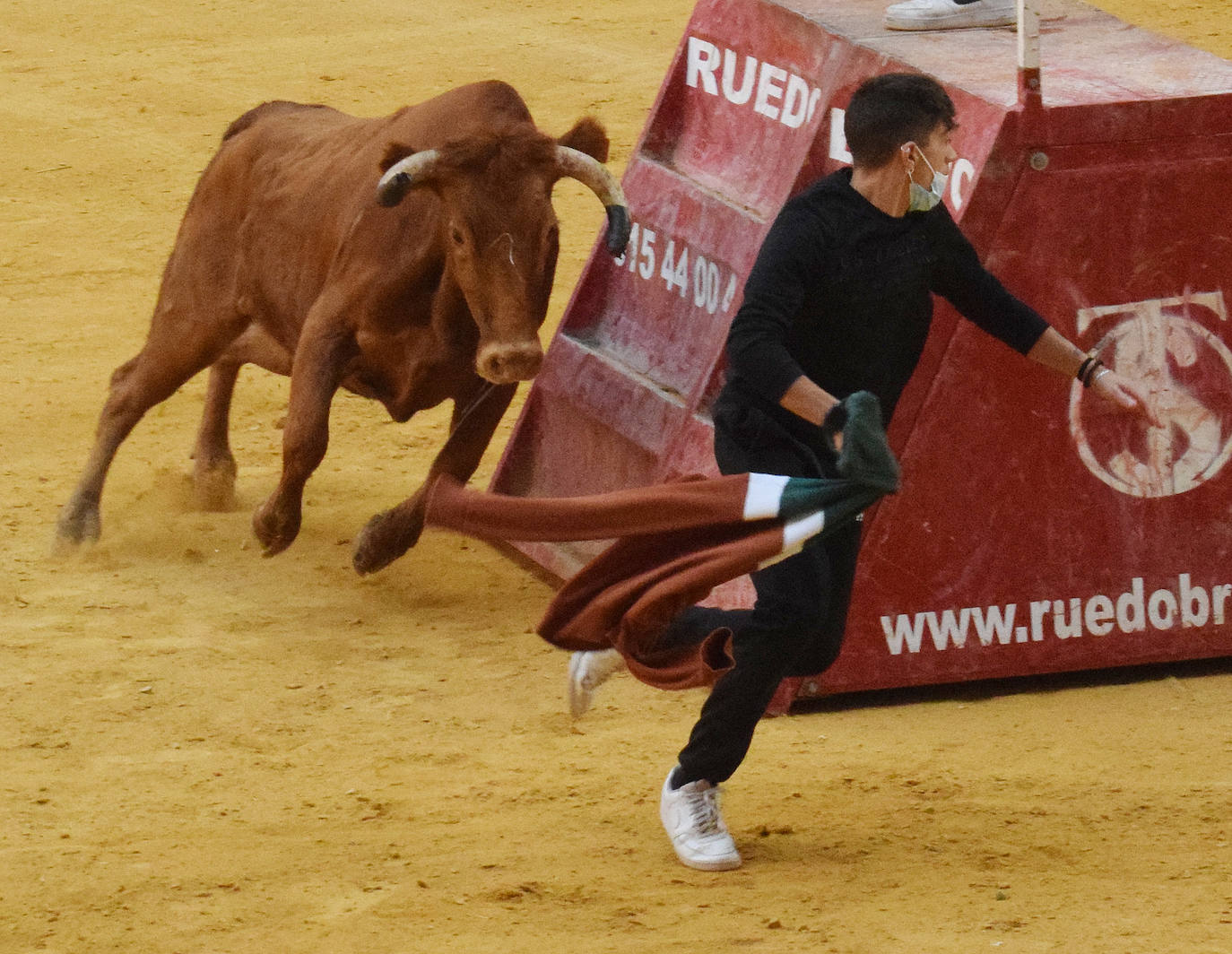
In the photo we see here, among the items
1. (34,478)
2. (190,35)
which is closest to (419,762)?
(34,478)

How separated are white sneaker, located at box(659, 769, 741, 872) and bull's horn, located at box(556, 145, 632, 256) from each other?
2402 millimetres

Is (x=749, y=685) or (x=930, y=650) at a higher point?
(x=749, y=685)

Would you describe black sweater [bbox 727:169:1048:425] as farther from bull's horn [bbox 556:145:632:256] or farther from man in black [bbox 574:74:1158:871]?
bull's horn [bbox 556:145:632:256]

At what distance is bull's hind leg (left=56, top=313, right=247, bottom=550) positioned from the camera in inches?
329

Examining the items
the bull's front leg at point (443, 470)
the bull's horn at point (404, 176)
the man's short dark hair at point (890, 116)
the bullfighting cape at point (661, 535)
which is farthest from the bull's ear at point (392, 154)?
the man's short dark hair at point (890, 116)

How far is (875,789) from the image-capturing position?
612 centimetres

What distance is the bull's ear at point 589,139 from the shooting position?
7840 mm

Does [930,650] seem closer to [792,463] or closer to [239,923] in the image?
[792,463]

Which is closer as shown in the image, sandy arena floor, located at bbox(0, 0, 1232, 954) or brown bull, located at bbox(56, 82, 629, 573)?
sandy arena floor, located at bbox(0, 0, 1232, 954)

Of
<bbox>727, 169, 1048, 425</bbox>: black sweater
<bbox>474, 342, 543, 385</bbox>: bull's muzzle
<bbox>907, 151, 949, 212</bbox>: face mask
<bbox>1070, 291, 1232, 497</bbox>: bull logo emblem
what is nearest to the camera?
<bbox>727, 169, 1048, 425</bbox>: black sweater

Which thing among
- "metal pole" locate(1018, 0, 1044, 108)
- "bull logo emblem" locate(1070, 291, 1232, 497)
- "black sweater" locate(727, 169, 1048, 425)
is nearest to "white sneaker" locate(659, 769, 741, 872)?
"black sweater" locate(727, 169, 1048, 425)

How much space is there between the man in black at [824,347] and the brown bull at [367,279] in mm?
1964

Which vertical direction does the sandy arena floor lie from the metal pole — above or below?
below

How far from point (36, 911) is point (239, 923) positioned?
492 mm
